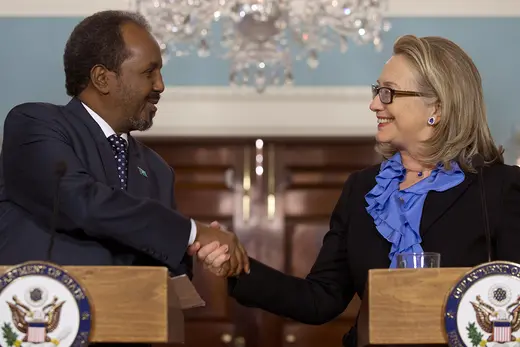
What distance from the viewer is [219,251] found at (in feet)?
8.73

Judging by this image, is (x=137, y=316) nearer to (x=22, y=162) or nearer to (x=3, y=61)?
(x=22, y=162)

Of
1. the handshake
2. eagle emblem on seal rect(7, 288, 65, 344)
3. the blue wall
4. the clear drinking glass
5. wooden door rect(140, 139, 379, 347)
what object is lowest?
eagle emblem on seal rect(7, 288, 65, 344)

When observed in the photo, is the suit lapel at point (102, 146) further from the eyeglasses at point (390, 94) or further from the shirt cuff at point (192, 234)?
the eyeglasses at point (390, 94)

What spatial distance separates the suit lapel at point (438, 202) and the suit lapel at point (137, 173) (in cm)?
72

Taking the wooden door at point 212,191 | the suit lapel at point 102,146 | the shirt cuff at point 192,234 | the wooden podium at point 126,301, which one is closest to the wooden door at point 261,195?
the wooden door at point 212,191

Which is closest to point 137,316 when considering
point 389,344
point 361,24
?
point 389,344

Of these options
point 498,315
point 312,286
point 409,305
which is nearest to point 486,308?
point 498,315

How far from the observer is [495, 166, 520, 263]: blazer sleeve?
2.58 m

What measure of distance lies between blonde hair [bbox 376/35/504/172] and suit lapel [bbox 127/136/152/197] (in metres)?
0.73

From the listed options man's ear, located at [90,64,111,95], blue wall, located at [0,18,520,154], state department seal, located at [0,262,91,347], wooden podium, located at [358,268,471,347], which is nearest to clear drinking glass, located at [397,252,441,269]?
wooden podium, located at [358,268,471,347]

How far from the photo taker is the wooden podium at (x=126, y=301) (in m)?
2.13

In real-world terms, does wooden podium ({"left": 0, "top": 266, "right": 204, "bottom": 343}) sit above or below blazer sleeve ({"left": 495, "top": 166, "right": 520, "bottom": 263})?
below

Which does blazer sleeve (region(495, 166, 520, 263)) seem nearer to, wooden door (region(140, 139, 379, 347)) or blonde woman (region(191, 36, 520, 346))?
blonde woman (region(191, 36, 520, 346))

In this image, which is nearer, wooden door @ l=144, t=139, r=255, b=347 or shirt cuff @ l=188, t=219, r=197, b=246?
shirt cuff @ l=188, t=219, r=197, b=246
